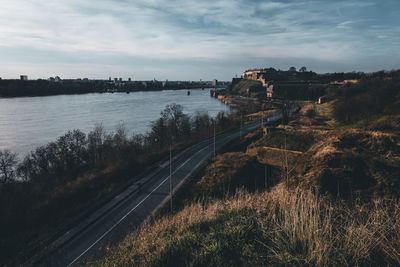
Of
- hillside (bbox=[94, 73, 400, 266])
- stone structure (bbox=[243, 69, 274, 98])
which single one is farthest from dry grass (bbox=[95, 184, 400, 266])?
stone structure (bbox=[243, 69, 274, 98])

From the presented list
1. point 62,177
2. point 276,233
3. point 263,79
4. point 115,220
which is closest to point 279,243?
point 276,233

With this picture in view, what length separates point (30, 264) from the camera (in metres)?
13.0

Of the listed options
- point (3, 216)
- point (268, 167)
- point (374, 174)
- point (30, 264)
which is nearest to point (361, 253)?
point (374, 174)

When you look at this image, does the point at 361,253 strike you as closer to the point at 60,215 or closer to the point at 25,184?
the point at 60,215

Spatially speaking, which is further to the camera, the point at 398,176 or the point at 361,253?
the point at 398,176

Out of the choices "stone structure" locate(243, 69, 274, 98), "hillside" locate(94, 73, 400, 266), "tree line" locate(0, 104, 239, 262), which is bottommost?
"tree line" locate(0, 104, 239, 262)

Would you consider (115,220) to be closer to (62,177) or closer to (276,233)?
(276,233)

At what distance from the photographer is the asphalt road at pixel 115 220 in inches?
535

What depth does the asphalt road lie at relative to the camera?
44.6 feet

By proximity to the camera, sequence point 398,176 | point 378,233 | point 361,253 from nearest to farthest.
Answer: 1. point 361,253
2. point 378,233
3. point 398,176

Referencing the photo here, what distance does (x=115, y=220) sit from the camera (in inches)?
682

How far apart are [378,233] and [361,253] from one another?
0.87 meters

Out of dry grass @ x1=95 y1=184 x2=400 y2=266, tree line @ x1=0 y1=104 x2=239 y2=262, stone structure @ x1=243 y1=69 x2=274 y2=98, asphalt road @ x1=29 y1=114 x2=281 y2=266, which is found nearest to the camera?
dry grass @ x1=95 y1=184 x2=400 y2=266

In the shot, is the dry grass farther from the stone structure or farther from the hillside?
the stone structure
